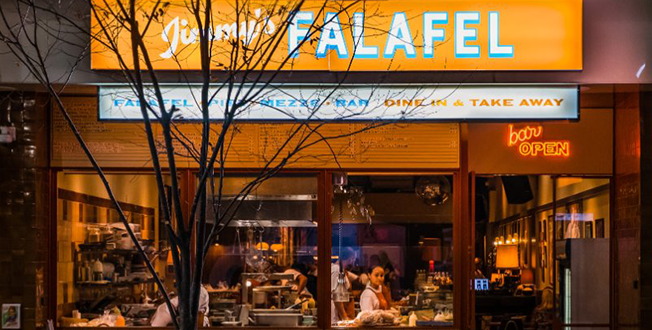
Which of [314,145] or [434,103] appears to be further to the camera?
[314,145]

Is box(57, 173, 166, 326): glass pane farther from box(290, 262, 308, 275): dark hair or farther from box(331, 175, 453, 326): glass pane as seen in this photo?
box(331, 175, 453, 326): glass pane

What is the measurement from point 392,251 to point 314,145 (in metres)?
1.53

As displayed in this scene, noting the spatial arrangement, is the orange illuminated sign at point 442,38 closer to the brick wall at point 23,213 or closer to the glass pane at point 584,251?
the brick wall at point 23,213

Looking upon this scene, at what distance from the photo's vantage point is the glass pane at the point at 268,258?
1182 centimetres

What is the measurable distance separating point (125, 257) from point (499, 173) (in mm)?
4710

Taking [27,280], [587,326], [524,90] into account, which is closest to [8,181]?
[27,280]

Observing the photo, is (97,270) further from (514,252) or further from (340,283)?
(514,252)

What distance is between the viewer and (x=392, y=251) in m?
11.9

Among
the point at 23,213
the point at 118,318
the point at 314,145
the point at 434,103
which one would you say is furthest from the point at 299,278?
the point at 23,213

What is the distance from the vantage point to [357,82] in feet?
35.1

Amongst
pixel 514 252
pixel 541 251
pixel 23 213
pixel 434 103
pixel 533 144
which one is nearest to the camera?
pixel 434 103

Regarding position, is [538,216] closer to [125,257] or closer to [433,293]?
[433,293]

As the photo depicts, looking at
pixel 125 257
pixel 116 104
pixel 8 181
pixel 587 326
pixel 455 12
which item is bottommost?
pixel 587 326

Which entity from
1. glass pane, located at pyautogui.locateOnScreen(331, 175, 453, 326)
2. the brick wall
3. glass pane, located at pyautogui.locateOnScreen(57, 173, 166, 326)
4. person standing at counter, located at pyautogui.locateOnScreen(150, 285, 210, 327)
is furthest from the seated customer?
the brick wall
